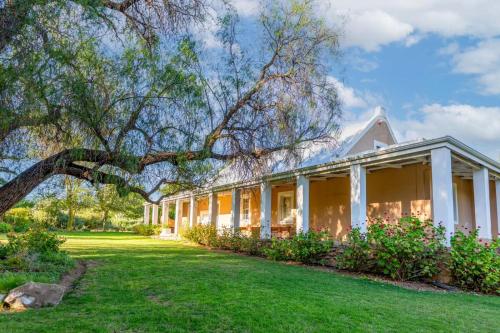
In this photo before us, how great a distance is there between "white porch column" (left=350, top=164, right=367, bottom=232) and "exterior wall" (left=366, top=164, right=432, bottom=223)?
4.01 ft

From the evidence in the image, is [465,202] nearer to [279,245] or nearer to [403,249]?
[403,249]

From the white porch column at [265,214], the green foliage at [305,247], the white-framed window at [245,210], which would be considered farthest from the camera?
the white-framed window at [245,210]

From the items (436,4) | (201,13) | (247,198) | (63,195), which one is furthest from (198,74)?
(247,198)

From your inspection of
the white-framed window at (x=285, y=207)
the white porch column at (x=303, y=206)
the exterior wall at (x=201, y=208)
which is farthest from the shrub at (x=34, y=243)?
the exterior wall at (x=201, y=208)

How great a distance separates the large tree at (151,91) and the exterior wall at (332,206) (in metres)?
6.20

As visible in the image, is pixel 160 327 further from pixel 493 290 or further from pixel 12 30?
pixel 493 290

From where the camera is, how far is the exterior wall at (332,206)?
14930 millimetres

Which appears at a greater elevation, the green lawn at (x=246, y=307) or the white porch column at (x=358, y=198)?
the white porch column at (x=358, y=198)

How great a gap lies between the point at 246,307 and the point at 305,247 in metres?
6.69

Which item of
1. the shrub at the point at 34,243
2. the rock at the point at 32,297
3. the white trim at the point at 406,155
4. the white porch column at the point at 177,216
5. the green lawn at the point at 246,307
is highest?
the white trim at the point at 406,155

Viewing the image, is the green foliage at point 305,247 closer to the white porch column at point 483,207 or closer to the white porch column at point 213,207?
the white porch column at point 483,207

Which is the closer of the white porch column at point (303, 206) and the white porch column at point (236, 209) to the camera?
the white porch column at point (303, 206)

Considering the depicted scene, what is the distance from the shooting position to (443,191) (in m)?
9.09

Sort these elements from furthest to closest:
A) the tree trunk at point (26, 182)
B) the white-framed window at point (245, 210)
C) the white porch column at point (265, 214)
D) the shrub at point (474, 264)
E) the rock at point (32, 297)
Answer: the white-framed window at point (245, 210)
the white porch column at point (265, 214)
the shrub at point (474, 264)
the tree trunk at point (26, 182)
the rock at point (32, 297)
